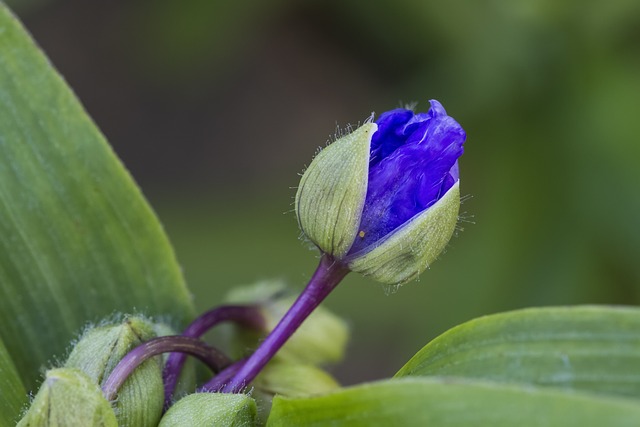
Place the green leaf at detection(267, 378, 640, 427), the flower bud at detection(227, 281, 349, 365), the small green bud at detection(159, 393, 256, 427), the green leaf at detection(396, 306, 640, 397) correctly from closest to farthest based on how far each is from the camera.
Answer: the green leaf at detection(267, 378, 640, 427) → the green leaf at detection(396, 306, 640, 397) → the small green bud at detection(159, 393, 256, 427) → the flower bud at detection(227, 281, 349, 365)

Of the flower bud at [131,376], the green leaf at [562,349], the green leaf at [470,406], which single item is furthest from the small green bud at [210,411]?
the green leaf at [562,349]

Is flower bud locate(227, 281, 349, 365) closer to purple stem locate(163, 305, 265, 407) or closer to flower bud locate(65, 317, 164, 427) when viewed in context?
purple stem locate(163, 305, 265, 407)

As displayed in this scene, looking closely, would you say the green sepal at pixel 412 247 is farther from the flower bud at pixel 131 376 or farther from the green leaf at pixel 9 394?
the green leaf at pixel 9 394

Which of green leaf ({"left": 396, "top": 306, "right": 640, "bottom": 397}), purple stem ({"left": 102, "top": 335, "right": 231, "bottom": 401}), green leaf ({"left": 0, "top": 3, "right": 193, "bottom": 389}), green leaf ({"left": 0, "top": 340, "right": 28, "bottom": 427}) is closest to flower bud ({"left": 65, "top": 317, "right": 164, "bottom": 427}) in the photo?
purple stem ({"left": 102, "top": 335, "right": 231, "bottom": 401})

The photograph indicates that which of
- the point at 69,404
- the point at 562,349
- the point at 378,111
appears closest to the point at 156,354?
the point at 69,404

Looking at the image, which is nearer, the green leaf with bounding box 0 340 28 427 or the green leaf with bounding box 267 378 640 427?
the green leaf with bounding box 267 378 640 427

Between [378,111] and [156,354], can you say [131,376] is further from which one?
[378,111]

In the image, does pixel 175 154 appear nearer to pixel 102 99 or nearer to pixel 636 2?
pixel 102 99
